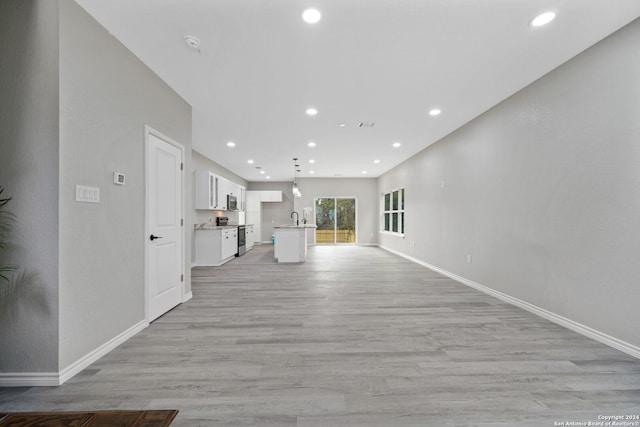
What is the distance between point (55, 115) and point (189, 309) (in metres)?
2.34

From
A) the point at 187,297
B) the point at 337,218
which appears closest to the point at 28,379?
the point at 187,297

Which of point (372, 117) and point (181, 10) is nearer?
point (181, 10)

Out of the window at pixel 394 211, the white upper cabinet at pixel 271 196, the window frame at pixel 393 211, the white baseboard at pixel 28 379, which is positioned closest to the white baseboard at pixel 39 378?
the white baseboard at pixel 28 379

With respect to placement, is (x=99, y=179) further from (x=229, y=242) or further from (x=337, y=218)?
(x=337, y=218)

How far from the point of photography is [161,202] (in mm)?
2928

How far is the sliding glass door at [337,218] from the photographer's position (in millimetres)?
10219

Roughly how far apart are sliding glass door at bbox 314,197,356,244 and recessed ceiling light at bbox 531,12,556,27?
814 cm

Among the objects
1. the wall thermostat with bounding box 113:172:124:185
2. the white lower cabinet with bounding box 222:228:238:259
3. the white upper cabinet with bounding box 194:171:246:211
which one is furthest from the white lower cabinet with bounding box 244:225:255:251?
the wall thermostat with bounding box 113:172:124:185

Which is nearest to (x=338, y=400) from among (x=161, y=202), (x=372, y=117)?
(x=161, y=202)

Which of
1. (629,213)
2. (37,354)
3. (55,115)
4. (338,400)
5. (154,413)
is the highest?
(55,115)

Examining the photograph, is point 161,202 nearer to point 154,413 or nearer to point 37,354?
point 37,354

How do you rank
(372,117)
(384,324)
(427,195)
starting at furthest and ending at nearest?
(427,195), (372,117), (384,324)

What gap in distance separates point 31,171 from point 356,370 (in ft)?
8.79

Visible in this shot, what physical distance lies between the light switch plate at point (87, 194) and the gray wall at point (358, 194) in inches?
320
